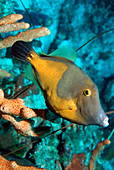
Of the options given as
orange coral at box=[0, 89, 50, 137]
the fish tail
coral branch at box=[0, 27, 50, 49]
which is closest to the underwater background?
coral branch at box=[0, 27, 50, 49]

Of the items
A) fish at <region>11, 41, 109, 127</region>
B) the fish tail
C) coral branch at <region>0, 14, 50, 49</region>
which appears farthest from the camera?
coral branch at <region>0, 14, 50, 49</region>

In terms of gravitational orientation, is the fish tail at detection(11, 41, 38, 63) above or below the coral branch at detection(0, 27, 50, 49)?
below

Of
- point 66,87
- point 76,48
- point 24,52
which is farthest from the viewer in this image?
point 76,48

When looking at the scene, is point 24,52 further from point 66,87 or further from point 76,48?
point 76,48

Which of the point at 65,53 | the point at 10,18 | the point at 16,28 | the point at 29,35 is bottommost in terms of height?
the point at 65,53

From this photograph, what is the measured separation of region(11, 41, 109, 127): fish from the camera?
1029 millimetres

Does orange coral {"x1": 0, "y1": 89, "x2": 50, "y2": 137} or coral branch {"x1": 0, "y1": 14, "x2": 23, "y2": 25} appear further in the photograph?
coral branch {"x1": 0, "y1": 14, "x2": 23, "y2": 25}

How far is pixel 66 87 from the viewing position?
114 centimetres

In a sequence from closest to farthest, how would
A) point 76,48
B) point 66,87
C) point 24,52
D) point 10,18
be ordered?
1. point 66,87
2. point 24,52
3. point 10,18
4. point 76,48

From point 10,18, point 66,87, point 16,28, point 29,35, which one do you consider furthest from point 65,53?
point 10,18

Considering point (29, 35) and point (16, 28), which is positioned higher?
point (16, 28)

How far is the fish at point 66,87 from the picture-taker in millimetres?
1029

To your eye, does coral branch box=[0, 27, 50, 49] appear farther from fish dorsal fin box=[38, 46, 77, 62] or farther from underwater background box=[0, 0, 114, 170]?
underwater background box=[0, 0, 114, 170]

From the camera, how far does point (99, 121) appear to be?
1.00 m
